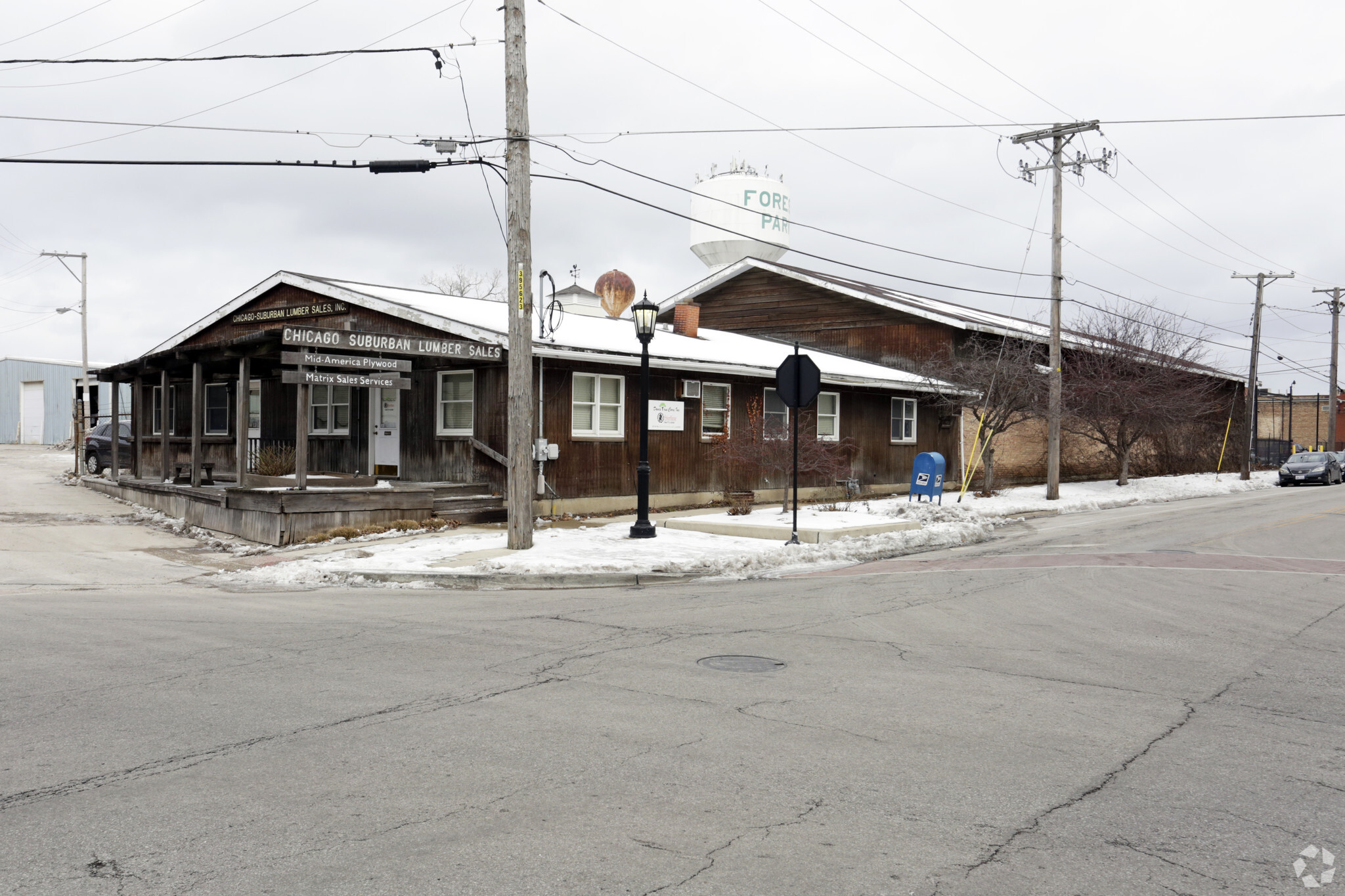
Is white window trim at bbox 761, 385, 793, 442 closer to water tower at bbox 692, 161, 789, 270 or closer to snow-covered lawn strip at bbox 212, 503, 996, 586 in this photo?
snow-covered lawn strip at bbox 212, 503, 996, 586

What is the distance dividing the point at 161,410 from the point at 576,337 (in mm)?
13966

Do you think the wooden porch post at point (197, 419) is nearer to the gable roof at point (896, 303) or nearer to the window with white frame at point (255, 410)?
the window with white frame at point (255, 410)

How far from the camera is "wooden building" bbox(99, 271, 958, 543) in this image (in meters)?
18.0

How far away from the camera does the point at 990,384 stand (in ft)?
88.2

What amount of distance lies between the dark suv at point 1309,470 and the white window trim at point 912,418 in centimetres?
1788

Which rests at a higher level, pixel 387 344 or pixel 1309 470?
pixel 387 344

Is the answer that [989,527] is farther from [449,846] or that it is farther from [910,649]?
[449,846]

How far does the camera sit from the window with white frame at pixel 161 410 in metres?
28.0

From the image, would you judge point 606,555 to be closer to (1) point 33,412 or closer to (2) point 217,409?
(2) point 217,409

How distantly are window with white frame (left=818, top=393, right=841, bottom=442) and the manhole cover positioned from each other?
733 inches

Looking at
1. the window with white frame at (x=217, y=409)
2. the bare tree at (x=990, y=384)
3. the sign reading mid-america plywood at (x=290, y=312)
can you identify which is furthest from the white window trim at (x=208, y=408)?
the bare tree at (x=990, y=384)

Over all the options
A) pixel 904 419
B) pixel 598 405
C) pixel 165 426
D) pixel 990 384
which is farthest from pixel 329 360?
pixel 904 419

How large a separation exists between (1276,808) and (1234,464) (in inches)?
1938

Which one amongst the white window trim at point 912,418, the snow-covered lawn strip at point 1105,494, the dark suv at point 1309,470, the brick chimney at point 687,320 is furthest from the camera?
the dark suv at point 1309,470
